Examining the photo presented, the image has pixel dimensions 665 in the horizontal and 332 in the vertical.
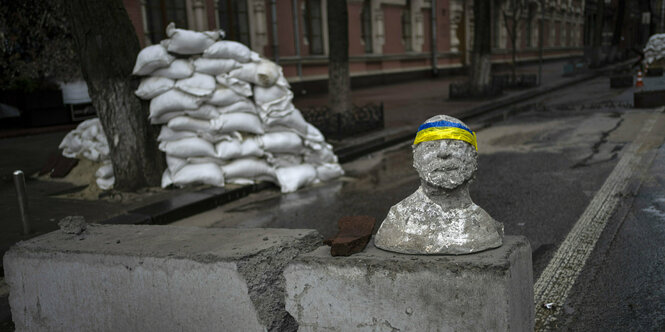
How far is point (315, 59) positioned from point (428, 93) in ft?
14.5

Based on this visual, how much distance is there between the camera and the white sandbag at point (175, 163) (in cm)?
699

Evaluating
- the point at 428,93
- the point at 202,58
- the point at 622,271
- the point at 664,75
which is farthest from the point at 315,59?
the point at 622,271

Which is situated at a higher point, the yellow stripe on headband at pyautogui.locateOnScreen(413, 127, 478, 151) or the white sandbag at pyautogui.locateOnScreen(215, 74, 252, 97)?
the white sandbag at pyautogui.locateOnScreen(215, 74, 252, 97)

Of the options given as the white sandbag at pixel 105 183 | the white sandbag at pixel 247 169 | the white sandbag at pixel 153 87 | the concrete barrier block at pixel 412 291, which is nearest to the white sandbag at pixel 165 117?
the white sandbag at pixel 153 87

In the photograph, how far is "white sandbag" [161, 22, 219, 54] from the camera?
268 inches

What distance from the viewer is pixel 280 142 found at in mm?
7133

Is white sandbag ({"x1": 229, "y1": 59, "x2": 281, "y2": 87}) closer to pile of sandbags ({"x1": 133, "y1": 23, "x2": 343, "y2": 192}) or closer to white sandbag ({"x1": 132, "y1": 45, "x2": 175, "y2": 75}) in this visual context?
pile of sandbags ({"x1": 133, "y1": 23, "x2": 343, "y2": 192})

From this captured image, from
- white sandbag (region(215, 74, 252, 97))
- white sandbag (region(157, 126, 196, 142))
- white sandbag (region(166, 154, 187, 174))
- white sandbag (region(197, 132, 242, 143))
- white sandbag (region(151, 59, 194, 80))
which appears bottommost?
white sandbag (region(166, 154, 187, 174))

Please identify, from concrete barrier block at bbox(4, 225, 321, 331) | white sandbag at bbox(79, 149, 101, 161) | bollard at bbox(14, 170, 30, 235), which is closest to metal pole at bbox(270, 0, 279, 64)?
white sandbag at bbox(79, 149, 101, 161)

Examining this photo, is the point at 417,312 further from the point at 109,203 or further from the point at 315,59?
the point at 315,59

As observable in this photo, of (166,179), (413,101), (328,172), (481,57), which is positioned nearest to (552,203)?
(328,172)

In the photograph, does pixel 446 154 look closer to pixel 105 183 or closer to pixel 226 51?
pixel 226 51

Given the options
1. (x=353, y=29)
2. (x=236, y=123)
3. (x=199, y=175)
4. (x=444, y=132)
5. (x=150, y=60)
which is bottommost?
(x=199, y=175)

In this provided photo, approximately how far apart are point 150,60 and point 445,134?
4.96 metres
